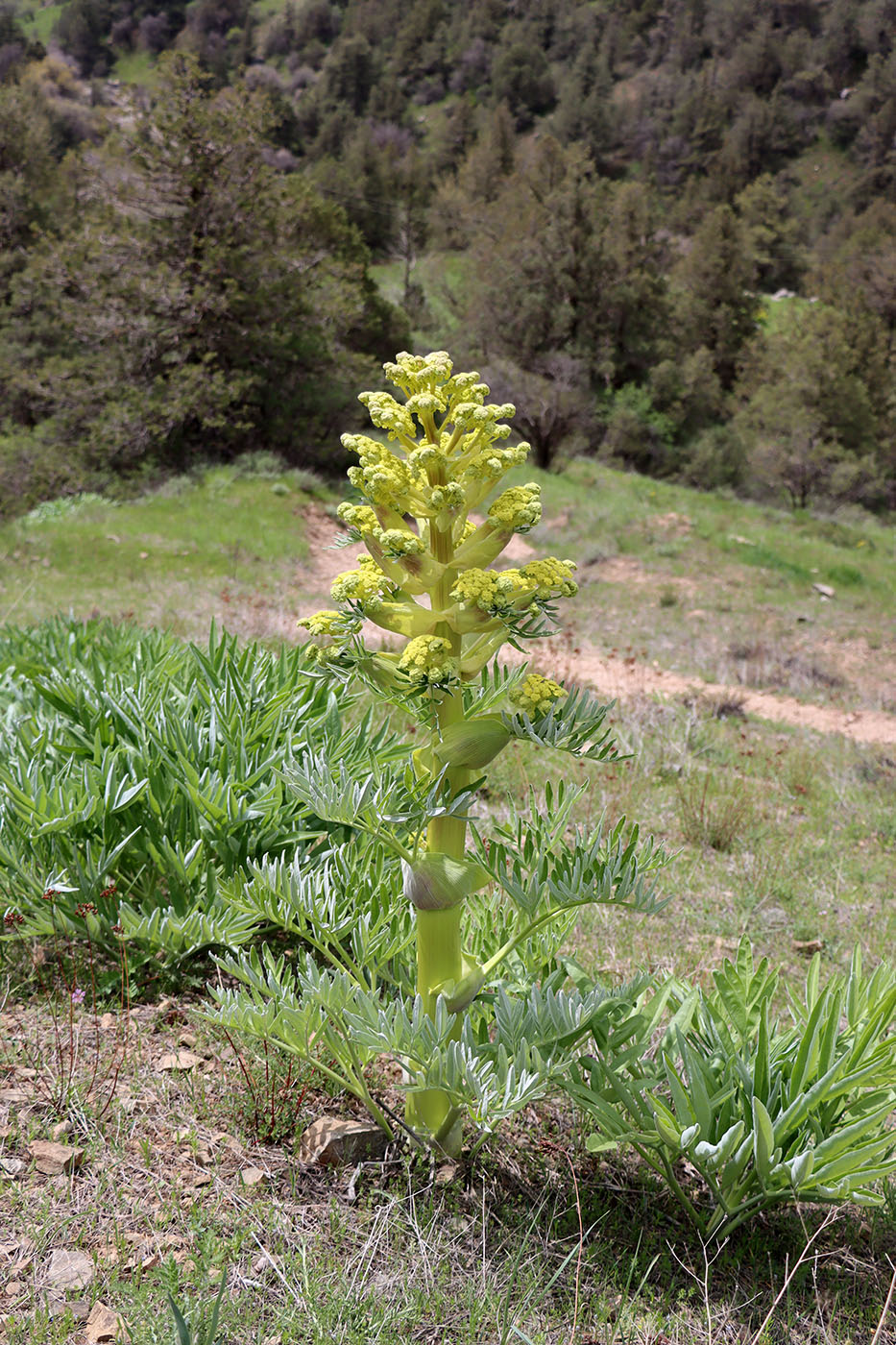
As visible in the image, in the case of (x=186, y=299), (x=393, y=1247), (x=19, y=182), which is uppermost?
(x=19, y=182)

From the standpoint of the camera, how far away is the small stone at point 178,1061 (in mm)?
2088

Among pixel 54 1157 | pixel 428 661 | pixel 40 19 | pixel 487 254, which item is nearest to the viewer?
pixel 428 661

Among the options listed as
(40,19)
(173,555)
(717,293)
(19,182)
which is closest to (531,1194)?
(173,555)

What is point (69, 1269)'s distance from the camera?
5.06 feet

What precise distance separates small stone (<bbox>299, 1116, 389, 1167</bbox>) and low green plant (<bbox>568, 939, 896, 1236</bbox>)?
0.54 meters

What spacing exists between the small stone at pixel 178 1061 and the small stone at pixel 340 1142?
386 mm

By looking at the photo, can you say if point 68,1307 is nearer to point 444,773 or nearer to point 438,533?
point 444,773

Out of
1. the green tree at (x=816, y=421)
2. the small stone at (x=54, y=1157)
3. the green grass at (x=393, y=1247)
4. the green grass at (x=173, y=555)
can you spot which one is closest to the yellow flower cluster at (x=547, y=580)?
the green grass at (x=393, y=1247)

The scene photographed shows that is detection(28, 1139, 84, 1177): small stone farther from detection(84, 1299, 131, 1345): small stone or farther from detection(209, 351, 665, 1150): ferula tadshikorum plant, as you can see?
detection(209, 351, 665, 1150): ferula tadshikorum plant

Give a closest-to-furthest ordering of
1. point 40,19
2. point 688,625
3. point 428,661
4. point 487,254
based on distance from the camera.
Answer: point 428,661
point 688,625
point 487,254
point 40,19

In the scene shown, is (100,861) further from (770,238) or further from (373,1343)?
(770,238)

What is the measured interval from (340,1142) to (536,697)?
1.14m

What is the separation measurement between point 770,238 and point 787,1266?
52.8 meters

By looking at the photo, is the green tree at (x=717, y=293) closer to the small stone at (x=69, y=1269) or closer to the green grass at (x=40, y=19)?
the small stone at (x=69, y=1269)
